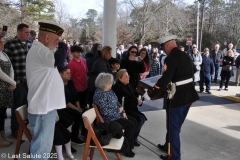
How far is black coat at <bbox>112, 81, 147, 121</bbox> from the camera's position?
12.9 ft

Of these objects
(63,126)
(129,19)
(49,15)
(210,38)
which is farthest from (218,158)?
(210,38)

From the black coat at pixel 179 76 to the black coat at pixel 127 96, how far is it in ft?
2.49

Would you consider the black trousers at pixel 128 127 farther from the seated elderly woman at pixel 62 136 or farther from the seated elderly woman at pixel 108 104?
the seated elderly woman at pixel 62 136

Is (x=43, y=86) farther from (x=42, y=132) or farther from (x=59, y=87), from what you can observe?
(x=42, y=132)

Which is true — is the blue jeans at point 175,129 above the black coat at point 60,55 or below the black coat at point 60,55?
below

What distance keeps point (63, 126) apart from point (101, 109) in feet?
1.84

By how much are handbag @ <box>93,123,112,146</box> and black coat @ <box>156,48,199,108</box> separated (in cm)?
91

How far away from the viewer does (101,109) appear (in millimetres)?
3301

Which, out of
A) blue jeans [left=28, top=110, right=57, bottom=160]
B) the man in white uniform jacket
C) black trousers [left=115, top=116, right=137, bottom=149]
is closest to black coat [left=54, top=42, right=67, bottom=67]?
the man in white uniform jacket

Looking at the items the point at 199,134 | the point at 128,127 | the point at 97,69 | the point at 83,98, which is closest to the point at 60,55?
the point at 128,127

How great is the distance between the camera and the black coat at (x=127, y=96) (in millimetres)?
3936

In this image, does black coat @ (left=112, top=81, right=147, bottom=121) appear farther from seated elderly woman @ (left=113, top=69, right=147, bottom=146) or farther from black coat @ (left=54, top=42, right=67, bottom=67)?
black coat @ (left=54, top=42, right=67, bottom=67)

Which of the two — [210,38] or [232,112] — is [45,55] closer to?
[232,112]

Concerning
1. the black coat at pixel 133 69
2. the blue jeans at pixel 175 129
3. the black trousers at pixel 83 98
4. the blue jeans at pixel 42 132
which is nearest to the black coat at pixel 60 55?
the blue jeans at pixel 42 132
